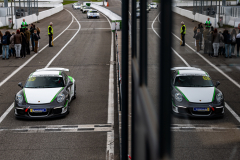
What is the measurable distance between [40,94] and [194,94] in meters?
10.5

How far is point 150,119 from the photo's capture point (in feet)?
5.05

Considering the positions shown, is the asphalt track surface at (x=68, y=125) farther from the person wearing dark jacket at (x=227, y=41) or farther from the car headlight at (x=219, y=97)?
the person wearing dark jacket at (x=227, y=41)

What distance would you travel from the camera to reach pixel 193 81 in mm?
1295

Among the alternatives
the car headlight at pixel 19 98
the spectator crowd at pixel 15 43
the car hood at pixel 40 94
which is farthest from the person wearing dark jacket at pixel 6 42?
the car headlight at pixel 19 98

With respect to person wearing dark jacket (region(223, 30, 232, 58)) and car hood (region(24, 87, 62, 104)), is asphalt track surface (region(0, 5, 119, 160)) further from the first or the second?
person wearing dark jacket (region(223, 30, 232, 58))

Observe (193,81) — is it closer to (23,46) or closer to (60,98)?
(60,98)

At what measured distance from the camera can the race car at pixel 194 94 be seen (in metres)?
1.17

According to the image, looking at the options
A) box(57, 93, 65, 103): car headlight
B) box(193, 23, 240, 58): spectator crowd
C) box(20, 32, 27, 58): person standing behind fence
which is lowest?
box(57, 93, 65, 103): car headlight

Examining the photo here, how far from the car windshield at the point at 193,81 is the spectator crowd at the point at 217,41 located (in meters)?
0.08

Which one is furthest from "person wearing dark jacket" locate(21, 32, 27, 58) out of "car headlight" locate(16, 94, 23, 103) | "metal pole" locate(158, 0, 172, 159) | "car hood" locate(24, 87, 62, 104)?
"metal pole" locate(158, 0, 172, 159)

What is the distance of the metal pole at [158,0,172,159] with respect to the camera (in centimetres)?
107

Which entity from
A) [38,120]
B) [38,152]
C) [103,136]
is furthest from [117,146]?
[38,120]

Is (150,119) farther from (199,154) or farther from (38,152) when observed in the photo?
(38,152)

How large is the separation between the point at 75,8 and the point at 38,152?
Result: 7482cm
